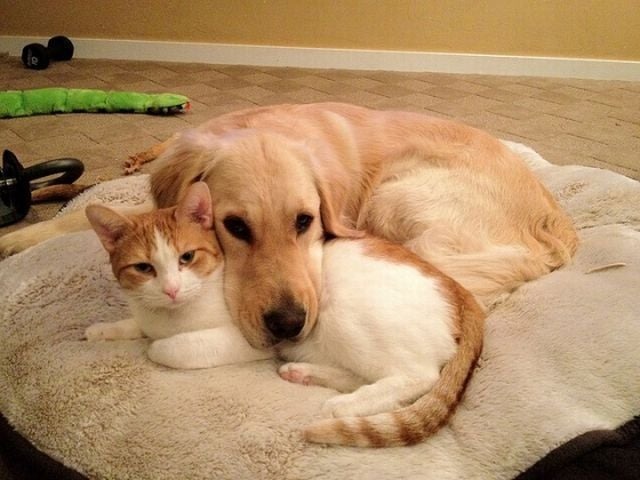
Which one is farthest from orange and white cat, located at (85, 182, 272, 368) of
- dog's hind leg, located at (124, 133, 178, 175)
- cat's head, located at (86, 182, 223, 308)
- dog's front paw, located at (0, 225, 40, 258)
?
dog's hind leg, located at (124, 133, 178, 175)

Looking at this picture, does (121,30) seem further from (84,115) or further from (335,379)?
(335,379)

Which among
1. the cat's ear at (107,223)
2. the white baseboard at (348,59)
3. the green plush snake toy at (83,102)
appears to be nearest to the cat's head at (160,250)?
the cat's ear at (107,223)

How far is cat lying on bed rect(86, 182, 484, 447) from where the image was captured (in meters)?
1.21

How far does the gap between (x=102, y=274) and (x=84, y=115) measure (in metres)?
2.37

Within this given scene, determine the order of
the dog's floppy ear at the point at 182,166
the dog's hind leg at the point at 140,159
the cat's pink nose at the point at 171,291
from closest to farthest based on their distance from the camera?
the cat's pink nose at the point at 171,291
the dog's floppy ear at the point at 182,166
the dog's hind leg at the point at 140,159

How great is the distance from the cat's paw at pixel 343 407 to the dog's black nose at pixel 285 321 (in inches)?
6.6

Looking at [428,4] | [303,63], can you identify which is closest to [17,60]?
[303,63]

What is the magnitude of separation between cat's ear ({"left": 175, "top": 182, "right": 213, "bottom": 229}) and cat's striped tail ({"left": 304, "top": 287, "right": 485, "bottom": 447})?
0.52 meters

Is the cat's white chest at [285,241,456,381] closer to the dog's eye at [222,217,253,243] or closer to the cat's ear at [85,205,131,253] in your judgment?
the dog's eye at [222,217,253,243]

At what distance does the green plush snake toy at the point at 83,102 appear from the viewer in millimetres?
3582

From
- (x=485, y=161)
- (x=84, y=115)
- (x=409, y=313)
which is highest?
(x=485, y=161)

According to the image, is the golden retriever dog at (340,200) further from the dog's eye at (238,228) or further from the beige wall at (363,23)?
the beige wall at (363,23)

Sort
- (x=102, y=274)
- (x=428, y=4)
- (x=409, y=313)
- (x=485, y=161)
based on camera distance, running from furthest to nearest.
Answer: (x=428, y=4)
(x=485, y=161)
(x=102, y=274)
(x=409, y=313)

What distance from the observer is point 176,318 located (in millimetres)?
1336
